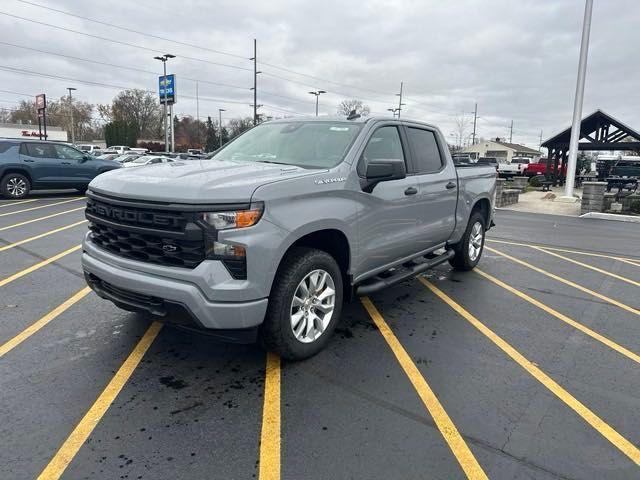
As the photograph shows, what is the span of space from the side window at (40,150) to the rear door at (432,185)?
502 inches

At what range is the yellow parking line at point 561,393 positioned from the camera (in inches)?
106

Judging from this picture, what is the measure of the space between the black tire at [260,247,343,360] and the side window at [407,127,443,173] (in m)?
2.00

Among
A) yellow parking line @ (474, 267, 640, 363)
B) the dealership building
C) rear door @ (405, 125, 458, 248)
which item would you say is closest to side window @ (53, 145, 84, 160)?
rear door @ (405, 125, 458, 248)

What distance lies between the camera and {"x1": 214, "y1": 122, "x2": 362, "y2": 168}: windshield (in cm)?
409

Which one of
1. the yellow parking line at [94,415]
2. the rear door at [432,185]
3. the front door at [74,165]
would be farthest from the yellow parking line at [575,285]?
the front door at [74,165]

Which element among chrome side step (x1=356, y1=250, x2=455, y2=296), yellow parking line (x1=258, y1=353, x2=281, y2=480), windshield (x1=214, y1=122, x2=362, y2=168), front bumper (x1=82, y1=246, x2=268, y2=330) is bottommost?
yellow parking line (x1=258, y1=353, x2=281, y2=480)

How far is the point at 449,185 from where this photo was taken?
5461 millimetres

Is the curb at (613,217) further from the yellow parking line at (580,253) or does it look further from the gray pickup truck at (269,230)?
the gray pickup truck at (269,230)

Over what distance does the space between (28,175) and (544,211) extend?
17.5 meters

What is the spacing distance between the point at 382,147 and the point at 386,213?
2.28 ft

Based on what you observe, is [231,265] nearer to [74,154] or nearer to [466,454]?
[466,454]

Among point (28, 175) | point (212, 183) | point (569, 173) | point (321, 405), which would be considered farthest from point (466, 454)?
point (569, 173)

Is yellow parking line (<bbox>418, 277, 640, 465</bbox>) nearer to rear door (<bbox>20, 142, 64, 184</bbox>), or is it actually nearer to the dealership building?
rear door (<bbox>20, 142, 64, 184</bbox>)

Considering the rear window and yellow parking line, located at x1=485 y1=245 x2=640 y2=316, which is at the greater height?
the rear window
